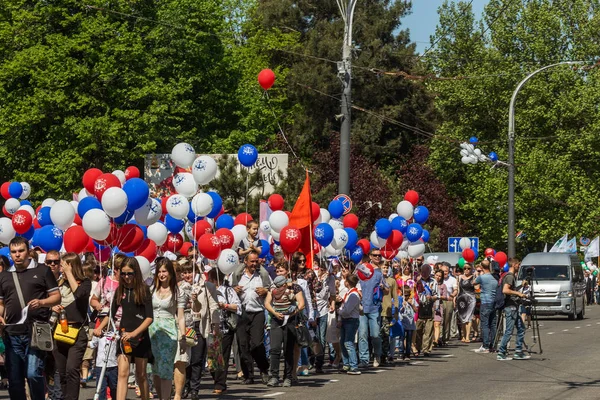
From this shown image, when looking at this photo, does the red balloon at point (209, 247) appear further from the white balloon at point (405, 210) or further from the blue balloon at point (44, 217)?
the white balloon at point (405, 210)

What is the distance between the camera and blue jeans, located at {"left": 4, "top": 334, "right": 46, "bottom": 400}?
11.7 metres

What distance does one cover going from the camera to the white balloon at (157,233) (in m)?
18.8

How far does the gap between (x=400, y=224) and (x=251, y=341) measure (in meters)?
7.65

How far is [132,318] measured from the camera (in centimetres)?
1248

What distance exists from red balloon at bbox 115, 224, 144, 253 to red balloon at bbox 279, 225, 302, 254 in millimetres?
2883

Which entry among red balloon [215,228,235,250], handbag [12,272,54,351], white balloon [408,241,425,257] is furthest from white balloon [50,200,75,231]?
white balloon [408,241,425,257]

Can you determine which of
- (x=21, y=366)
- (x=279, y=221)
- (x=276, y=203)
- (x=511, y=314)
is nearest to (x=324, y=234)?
(x=279, y=221)

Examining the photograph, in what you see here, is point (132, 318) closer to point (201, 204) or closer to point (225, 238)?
point (225, 238)

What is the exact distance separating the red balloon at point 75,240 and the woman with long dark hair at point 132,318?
4.12m

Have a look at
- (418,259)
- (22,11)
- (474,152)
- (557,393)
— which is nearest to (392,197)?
(474,152)

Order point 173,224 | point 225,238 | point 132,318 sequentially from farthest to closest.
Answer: point 173,224 < point 225,238 < point 132,318

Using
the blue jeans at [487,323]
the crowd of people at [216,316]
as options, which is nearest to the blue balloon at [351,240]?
the crowd of people at [216,316]

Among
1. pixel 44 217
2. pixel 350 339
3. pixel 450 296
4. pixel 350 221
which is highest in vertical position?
pixel 350 221

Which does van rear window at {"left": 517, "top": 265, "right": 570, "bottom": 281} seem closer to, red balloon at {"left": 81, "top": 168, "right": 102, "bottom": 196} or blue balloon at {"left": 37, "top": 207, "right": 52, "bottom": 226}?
blue balloon at {"left": 37, "top": 207, "right": 52, "bottom": 226}
